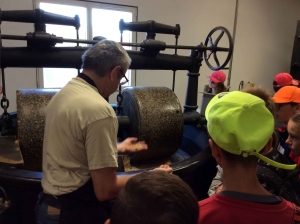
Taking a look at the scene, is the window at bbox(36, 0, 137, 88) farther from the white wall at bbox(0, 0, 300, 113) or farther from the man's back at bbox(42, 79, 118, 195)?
the man's back at bbox(42, 79, 118, 195)

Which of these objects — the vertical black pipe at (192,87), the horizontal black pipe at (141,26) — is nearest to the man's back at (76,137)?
the horizontal black pipe at (141,26)

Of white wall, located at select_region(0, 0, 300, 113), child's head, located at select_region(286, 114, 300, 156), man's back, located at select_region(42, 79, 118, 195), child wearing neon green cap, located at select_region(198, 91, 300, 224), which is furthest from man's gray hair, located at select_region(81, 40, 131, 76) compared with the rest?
white wall, located at select_region(0, 0, 300, 113)

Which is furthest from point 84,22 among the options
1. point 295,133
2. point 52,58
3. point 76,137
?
point 295,133

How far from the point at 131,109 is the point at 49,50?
2.51ft

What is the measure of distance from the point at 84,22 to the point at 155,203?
3818mm

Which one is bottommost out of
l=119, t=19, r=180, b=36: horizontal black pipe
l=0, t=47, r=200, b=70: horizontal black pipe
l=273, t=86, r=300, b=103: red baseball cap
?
l=273, t=86, r=300, b=103: red baseball cap

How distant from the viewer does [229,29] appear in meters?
5.09

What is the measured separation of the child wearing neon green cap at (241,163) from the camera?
2.34 feet

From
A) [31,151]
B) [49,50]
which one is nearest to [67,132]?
[31,151]

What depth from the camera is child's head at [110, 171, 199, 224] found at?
532mm

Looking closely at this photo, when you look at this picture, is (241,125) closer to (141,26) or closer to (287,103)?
(287,103)

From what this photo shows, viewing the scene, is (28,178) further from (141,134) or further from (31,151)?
(141,134)

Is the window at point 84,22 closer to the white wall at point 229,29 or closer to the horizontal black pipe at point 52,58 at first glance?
the white wall at point 229,29

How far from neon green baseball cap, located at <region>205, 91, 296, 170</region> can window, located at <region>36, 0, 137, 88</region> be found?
3479 millimetres
